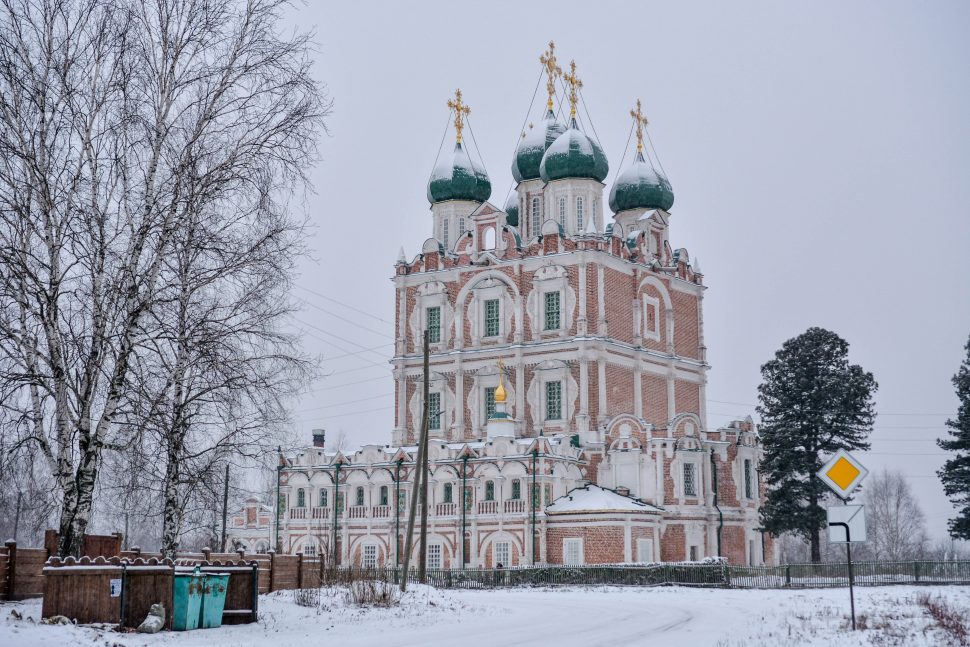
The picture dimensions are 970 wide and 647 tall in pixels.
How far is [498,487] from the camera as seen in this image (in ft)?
165

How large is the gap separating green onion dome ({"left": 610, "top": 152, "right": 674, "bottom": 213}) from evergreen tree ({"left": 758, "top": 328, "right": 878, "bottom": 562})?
1399 cm

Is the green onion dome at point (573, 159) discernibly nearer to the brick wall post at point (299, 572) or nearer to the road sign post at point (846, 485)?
the brick wall post at point (299, 572)

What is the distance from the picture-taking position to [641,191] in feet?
202

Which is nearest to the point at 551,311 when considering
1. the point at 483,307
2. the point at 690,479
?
the point at 483,307

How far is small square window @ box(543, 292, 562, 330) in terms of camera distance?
56188 millimetres

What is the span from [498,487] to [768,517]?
1215 cm

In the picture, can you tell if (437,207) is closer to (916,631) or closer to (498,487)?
(498,487)

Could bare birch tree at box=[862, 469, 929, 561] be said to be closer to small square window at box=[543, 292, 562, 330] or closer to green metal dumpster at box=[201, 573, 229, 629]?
small square window at box=[543, 292, 562, 330]

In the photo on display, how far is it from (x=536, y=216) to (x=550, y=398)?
11.0 meters

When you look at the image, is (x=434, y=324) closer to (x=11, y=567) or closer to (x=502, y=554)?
(x=502, y=554)

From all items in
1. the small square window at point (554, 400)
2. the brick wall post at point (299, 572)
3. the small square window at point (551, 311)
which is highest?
the small square window at point (551, 311)

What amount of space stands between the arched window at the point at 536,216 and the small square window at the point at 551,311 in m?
5.41

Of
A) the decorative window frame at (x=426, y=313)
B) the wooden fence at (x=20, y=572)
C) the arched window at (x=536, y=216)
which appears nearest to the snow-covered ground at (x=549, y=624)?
the wooden fence at (x=20, y=572)

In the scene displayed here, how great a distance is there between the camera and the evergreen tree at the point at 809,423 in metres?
49.5
